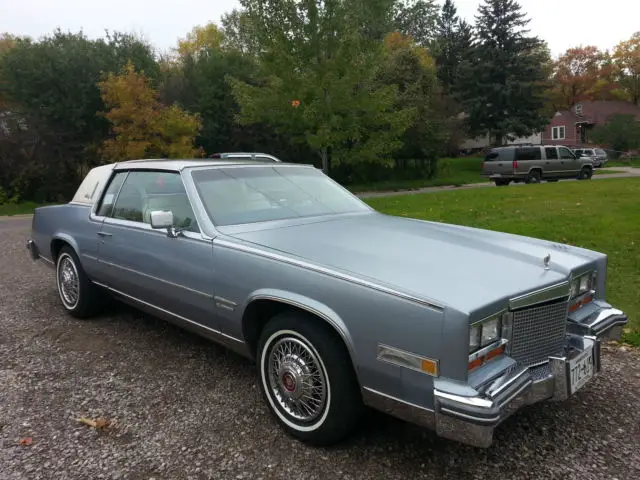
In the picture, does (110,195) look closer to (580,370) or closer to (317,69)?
(580,370)

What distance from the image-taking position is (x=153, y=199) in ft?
13.6

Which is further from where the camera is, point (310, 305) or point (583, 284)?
point (583, 284)

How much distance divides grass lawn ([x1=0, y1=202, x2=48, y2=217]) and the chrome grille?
1948cm

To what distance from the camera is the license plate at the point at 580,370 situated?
258cm

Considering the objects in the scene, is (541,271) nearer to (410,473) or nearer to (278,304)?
(410,473)

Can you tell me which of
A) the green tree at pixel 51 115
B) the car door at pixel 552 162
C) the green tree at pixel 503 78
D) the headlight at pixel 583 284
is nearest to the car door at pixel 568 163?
the car door at pixel 552 162

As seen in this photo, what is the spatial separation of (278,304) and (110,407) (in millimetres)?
Answer: 1339

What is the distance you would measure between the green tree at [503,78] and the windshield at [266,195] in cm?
3722

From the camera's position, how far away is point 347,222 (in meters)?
3.71

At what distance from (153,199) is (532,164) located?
71.1 feet

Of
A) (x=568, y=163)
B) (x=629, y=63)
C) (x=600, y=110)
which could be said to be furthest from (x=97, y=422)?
(x=629, y=63)

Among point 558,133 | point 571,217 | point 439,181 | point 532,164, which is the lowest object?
point 439,181

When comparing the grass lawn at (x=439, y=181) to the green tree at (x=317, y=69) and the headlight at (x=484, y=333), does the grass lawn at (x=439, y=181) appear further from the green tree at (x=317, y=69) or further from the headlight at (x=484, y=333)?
the headlight at (x=484, y=333)

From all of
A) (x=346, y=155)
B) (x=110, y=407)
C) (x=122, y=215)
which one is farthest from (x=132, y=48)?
(x=110, y=407)
